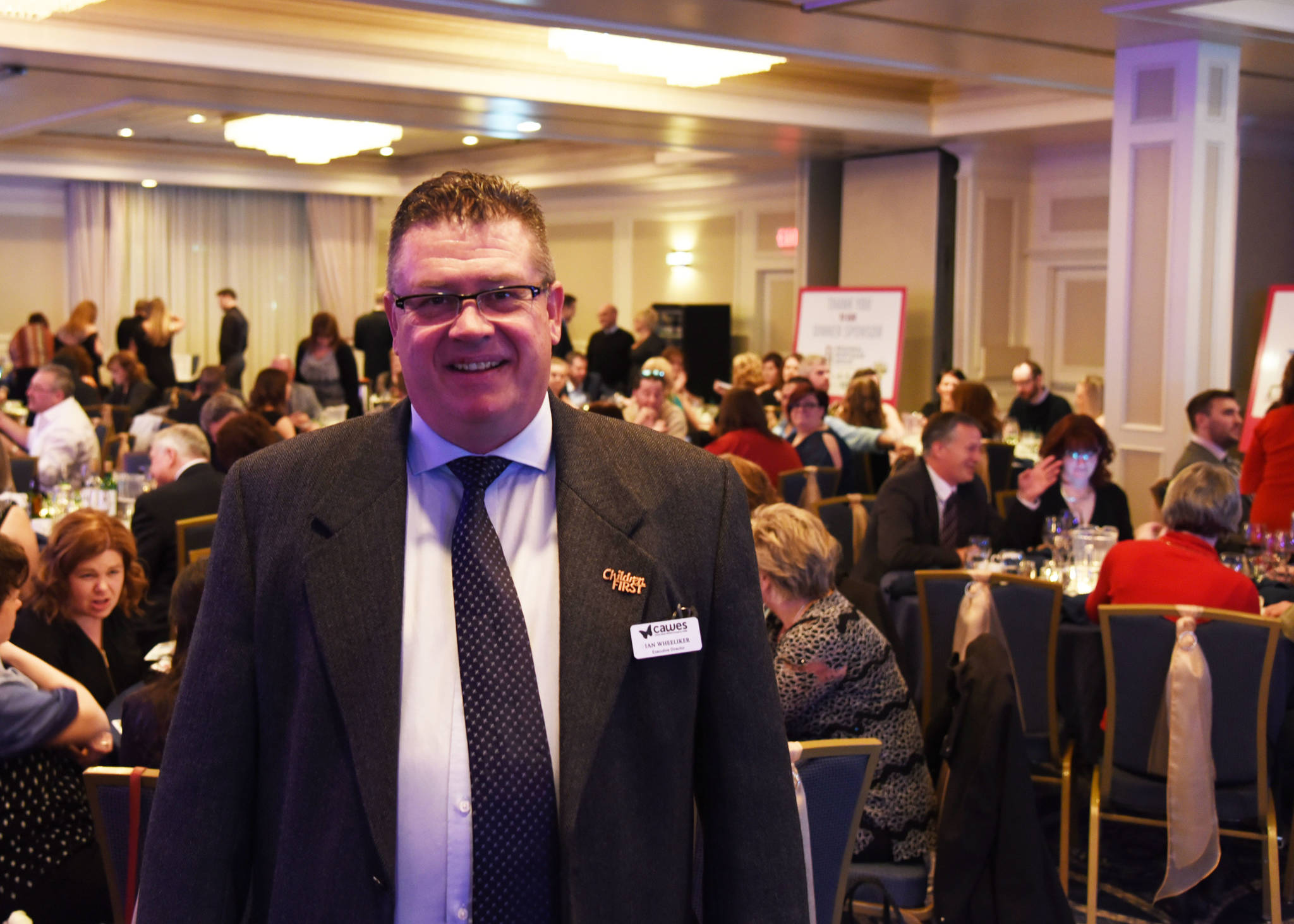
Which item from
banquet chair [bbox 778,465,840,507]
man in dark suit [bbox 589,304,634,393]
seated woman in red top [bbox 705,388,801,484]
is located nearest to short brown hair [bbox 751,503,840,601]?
banquet chair [bbox 778,465,840,507]

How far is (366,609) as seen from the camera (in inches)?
49.5

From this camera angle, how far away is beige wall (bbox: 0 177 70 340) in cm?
1463

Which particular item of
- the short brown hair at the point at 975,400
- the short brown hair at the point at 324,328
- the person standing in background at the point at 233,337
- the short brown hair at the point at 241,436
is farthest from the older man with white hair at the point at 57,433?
the person standing in background at the point at 233,337

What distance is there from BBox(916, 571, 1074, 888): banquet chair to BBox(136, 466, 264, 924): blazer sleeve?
2.92m

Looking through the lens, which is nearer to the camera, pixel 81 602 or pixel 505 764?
pixel 505 764

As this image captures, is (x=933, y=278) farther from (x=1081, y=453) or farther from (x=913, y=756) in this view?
(x=913, y=756)

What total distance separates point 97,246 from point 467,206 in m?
15.0

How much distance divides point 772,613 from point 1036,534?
84.9 inches

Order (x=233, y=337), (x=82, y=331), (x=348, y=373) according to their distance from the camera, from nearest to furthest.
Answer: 1. (x=348, y=373)
2. (x=82, y=331)
3. (x=233, y=337)

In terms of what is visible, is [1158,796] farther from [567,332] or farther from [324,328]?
[567,332]

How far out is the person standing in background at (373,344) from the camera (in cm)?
1353


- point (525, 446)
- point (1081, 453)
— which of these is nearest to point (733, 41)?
point (1081, 453)

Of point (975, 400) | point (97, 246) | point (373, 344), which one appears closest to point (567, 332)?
point (373, 344)

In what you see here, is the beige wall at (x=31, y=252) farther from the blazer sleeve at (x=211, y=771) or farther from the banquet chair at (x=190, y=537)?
the blazer sleeve at (x=211, y=771)
